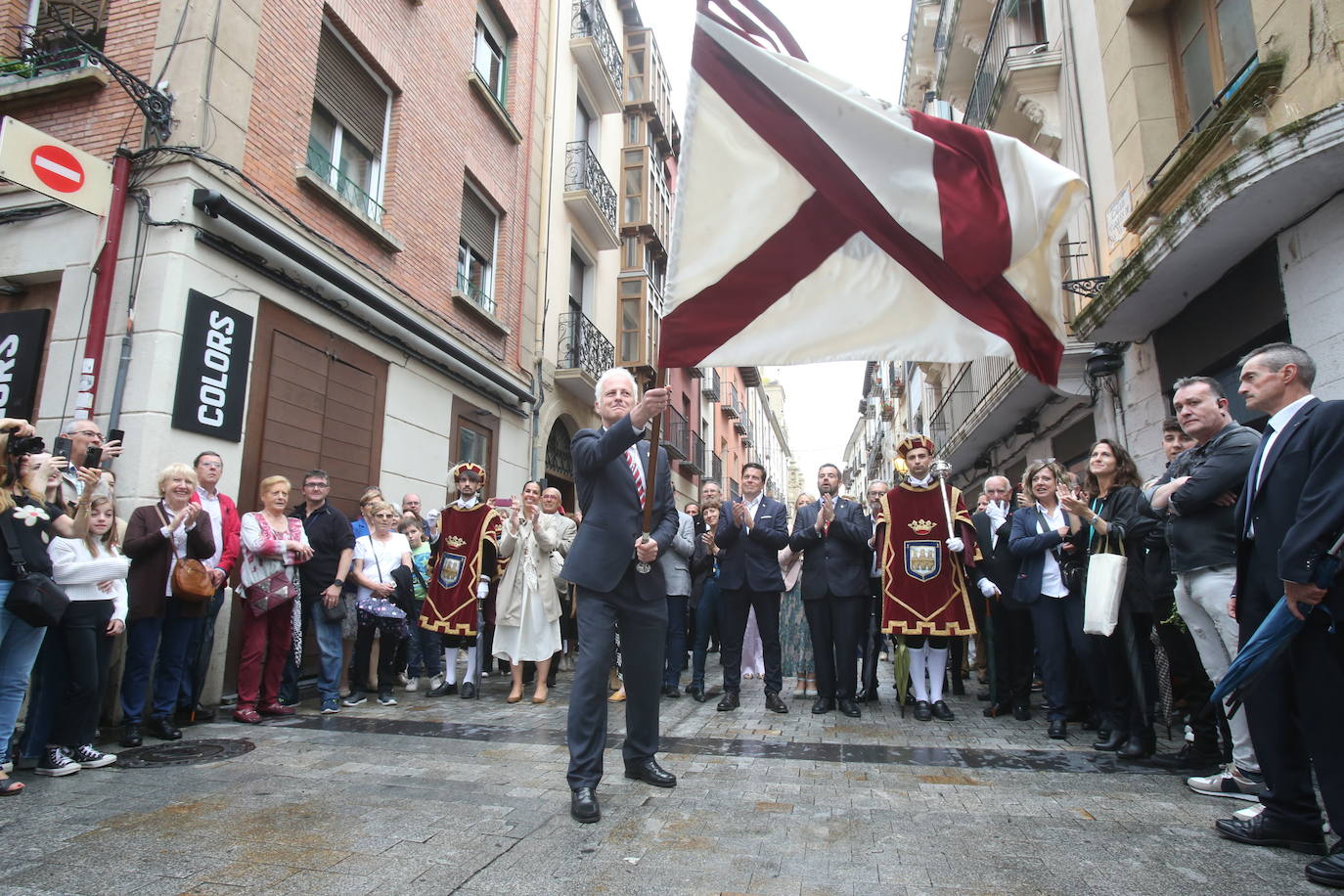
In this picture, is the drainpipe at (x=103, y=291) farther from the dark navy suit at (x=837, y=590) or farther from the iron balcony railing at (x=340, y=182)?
the dark navy suit at (x=837, y=590)

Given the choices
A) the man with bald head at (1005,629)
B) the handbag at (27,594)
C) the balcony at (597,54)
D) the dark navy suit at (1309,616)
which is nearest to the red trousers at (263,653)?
the handbag at (27,594)

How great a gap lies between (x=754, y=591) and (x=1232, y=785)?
3.44 meters

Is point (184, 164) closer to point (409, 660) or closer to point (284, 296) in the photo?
point (284, 296)

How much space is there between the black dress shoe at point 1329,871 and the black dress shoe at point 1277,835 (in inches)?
11.5

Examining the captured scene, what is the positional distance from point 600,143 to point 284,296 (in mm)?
11588

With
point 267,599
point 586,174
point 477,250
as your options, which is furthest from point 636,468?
point 586,174

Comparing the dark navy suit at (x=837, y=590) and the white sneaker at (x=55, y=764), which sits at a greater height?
the dark navy suit at (x=837, y=590)

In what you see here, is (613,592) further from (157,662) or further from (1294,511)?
(157,662)

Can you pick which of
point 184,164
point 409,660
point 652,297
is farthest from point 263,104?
point 652,297

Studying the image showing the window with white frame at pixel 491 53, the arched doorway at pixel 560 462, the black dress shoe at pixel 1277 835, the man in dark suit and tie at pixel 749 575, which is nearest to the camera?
the black dress shoe at pixel 1277 835

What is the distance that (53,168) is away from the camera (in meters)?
5.91

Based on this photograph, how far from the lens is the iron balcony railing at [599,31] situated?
51.4ft

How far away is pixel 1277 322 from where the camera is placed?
6.27 meters

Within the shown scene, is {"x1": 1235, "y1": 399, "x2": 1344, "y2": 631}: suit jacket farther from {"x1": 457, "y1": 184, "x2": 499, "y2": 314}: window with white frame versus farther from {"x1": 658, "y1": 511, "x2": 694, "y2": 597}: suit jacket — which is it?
{"x1": 457, "y1": 184, "x2": 499, "y2": 314}: window with white frame
